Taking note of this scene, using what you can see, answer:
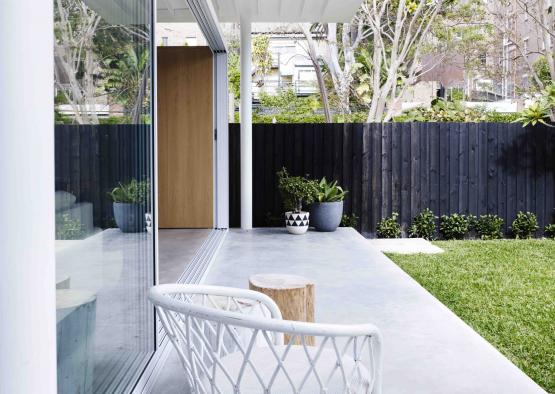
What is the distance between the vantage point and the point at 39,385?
954 millimetres

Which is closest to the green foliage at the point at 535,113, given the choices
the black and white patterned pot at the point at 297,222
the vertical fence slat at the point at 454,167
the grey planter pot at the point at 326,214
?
the vertical fence slat at the point at 454,167

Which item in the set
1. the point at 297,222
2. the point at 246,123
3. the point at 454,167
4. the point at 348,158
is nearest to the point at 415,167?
the point at 454,167

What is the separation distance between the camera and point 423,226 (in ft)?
24.4

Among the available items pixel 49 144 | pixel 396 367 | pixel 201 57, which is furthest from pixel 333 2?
pixel 49 144

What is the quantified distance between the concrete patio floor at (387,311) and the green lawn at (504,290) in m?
0.41

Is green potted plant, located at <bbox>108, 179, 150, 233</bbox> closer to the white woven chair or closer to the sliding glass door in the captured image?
the sliding glass door

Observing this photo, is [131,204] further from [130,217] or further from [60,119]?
[60,119]

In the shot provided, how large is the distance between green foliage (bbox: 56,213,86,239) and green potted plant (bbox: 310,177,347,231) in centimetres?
519

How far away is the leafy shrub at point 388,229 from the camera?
7.41 metres

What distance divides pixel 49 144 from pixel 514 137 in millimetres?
7464

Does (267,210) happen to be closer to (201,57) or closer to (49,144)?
(201,57)

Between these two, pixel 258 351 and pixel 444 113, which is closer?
pixel 258 351

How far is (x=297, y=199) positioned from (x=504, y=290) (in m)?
2.52

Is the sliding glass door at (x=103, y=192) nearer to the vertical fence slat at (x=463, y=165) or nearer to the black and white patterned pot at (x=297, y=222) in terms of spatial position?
the black and white patterned pot at (x=297, y=222)
